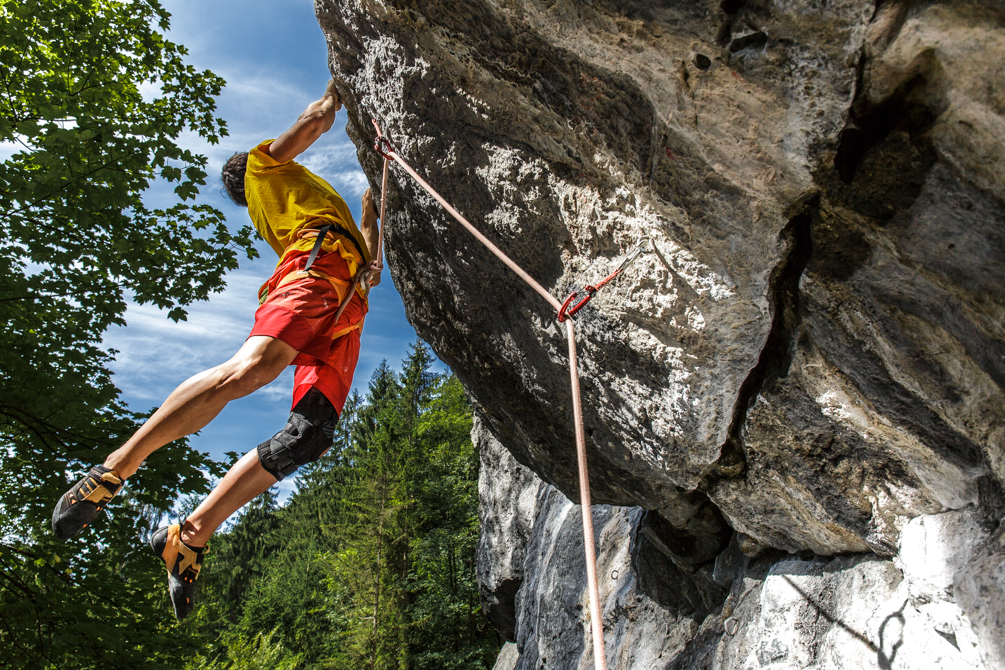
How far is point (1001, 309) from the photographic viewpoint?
1.64 metres

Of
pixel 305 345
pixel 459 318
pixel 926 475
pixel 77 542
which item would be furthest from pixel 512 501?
pixel 926 475

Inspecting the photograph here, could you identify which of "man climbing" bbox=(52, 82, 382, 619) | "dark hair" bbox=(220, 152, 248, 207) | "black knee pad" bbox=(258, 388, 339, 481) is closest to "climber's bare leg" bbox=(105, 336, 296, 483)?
"man climbing" bbox=(52, 82, 382, 619)

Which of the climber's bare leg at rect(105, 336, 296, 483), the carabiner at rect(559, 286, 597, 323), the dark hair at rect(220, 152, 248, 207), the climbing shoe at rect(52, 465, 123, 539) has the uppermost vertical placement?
the dark hair at rect(220, 152, 248, 207)

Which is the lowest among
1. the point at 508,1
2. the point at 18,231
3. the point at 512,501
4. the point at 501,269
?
the point at 501,269

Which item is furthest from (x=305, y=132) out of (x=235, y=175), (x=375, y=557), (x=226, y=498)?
(x=375, y=557)

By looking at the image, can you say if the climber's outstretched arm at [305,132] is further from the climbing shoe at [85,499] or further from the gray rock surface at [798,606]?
the gray rock surface at [798,606]

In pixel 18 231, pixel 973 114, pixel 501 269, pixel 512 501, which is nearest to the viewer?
pixel 973 114

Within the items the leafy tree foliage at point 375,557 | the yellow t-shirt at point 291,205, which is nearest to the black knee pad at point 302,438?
the yellow t-shirt at point 291,205

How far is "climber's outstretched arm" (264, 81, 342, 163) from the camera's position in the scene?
10.9 feet

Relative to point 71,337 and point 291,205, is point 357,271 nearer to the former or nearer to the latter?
point 291,205

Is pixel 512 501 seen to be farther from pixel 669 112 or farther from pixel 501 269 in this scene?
pixel 669 112

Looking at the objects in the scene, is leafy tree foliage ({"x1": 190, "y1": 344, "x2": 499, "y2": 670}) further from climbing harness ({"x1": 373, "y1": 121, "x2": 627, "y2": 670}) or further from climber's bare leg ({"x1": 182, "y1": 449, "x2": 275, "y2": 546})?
climbing harness ({"x1": 373, "y1": 121, "x2": 627, "y2": 670})

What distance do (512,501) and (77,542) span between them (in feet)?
22.8

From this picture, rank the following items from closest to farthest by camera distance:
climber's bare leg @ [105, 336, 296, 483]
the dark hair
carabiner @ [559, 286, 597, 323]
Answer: carabiner @ [559, 286, 597, 323], climber's bare leg @ [105, 336, 296, 483], the dark hair
